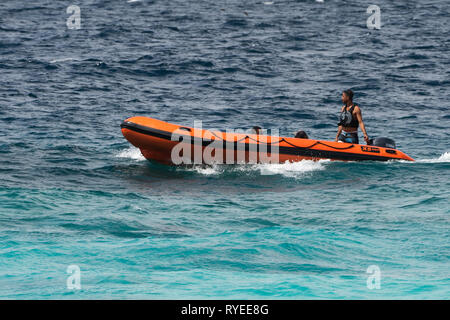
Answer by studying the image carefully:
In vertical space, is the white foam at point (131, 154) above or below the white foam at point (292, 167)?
above

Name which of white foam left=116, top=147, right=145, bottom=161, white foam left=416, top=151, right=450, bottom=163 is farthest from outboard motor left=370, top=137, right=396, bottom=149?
white foam left=116, top=147, right=145, bottom=161

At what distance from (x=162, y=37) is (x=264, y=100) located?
9.81 metres

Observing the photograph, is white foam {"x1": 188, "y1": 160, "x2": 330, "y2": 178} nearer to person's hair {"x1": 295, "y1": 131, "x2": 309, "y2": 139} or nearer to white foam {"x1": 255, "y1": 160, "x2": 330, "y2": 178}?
white foam {"x1": 255, "y1": 160, "x2": 330, "y2": 178}

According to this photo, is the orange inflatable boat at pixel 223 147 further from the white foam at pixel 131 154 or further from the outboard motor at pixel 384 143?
the white foam at pixel 131 154

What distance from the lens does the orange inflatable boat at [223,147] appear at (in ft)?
42.6

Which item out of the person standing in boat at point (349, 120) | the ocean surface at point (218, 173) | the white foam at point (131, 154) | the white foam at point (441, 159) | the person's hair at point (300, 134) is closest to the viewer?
the ocean surface at point (218, 173)

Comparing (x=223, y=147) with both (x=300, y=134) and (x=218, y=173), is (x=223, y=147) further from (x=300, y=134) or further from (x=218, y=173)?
(x=300, y=134)

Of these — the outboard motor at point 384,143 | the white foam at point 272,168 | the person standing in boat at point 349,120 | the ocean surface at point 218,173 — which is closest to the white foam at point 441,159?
the ocean surface at point 218,173

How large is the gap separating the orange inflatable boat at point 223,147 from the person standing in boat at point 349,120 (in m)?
0.30

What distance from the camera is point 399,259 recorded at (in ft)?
27.2

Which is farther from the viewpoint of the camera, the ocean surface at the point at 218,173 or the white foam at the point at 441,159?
the white foam at the point at 441,159

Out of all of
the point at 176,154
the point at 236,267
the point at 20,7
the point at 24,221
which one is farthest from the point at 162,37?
the point at 236,267

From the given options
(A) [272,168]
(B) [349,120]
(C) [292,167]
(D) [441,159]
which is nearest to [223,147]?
(A) [272,168]
